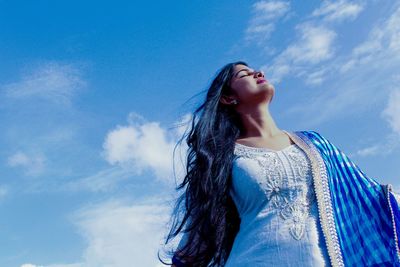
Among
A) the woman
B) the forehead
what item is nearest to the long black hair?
the woman

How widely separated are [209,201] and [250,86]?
858mm

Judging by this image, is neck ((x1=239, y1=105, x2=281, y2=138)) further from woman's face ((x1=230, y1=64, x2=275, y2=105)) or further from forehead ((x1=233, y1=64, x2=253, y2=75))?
forehead ((x1=233, y1=64, x2=253, y2=75))

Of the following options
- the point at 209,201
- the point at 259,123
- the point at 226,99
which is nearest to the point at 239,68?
the point at 226,99

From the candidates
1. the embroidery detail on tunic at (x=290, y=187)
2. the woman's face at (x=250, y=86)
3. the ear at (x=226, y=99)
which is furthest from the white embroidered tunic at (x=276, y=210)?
the ear at (x=226, y=99)

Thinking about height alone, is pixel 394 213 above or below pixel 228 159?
below

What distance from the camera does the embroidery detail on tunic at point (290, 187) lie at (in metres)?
3.46

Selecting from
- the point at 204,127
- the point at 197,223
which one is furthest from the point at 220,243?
the point at 204,127

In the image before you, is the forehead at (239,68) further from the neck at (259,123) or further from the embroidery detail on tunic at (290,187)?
the embroidery detail on tunic at (290,187)

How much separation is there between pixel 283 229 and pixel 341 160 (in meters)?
0.72

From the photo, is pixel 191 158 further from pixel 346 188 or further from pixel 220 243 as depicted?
pixel 346 188

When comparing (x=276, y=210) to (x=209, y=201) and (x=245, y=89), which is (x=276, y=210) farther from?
(x=245, y=89)

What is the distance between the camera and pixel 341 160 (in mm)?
3848

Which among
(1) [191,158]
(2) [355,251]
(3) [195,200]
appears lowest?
(2) [355,251]

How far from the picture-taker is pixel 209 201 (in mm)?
3963
